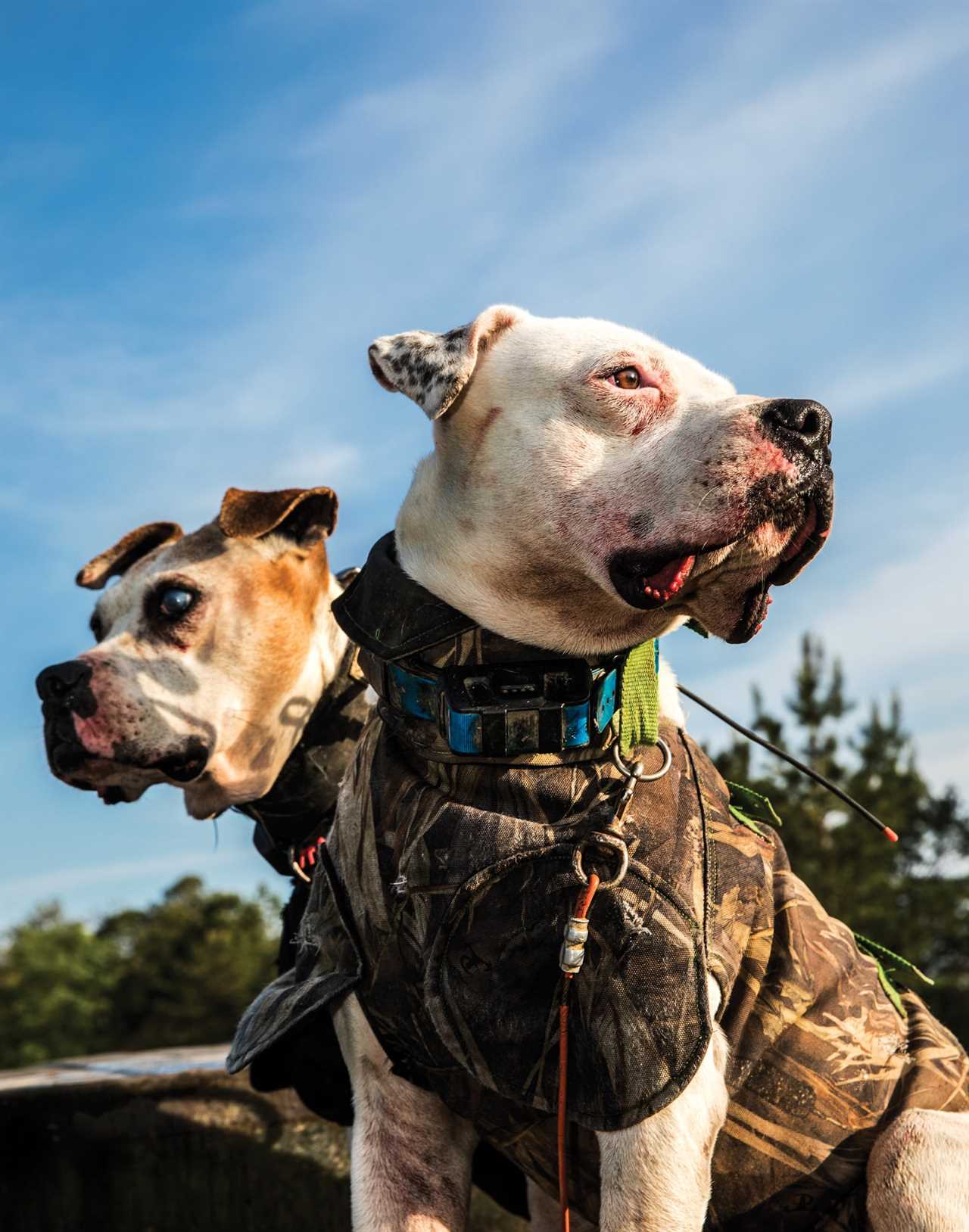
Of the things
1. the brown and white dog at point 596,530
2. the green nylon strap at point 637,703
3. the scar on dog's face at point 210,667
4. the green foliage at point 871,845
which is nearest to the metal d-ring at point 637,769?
the green nylon strap at point 637,703

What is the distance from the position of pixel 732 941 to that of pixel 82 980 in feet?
212

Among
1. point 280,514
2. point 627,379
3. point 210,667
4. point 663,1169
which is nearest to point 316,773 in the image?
point 210,667

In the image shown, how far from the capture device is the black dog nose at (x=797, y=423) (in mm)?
3709

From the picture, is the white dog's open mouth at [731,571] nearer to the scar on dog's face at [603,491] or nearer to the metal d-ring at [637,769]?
the scar on dog's face at [603,491]

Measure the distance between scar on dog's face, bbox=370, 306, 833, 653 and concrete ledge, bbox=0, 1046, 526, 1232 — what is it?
4.48 meters

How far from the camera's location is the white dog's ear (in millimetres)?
4043

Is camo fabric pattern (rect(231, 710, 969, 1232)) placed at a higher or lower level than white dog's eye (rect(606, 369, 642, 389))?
lower

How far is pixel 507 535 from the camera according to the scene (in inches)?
153

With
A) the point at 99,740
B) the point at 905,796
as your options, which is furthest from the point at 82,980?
the point at 99,740

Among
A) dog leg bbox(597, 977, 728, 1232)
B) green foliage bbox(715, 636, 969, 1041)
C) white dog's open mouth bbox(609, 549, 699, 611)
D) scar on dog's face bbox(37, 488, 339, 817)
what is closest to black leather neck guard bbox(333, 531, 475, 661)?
white dog's open mouth bbox(609, 549, 699, 611)

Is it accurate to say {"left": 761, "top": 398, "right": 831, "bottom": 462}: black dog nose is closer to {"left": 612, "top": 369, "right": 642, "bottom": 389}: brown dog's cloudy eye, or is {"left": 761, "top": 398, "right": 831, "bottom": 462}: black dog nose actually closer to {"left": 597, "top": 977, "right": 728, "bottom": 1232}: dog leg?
{"left": 612, "top": 369, "right": 642, "bottom": 389}: brown dog's cloudy eye

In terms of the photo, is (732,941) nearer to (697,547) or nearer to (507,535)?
(697,547)

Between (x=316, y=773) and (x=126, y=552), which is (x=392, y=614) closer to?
(x=316, y=773)

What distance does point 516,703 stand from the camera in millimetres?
3639
